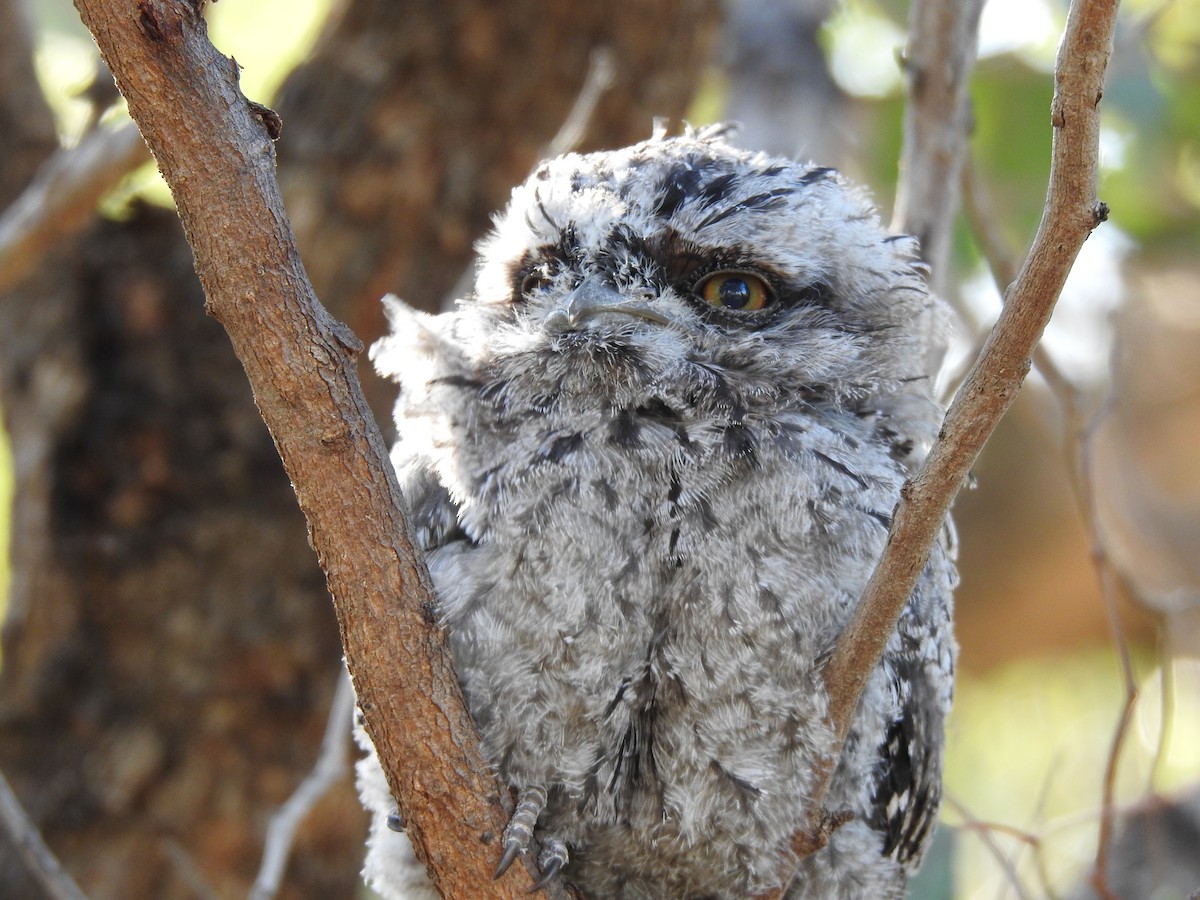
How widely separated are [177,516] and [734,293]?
2.38 meters

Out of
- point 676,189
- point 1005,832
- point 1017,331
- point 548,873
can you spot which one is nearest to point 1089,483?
point 1005,832

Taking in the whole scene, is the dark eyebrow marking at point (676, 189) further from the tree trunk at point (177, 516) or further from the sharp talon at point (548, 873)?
the tree trunk at point (177, 516)

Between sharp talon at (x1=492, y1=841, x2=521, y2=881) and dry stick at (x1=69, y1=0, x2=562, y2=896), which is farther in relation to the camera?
sharp talon at (x1=492, y1=841, x2=521, y2=881)

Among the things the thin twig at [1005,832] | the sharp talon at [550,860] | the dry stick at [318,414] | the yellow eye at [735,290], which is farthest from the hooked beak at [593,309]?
the thin twig at [1005,832]

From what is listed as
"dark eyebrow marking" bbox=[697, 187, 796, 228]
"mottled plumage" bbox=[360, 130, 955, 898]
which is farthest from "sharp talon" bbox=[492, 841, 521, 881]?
"dark eyebrow marking" bbox=[697, 187, 796, 228]

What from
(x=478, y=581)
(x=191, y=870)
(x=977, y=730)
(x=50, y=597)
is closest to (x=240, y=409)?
(x=50, y=597)

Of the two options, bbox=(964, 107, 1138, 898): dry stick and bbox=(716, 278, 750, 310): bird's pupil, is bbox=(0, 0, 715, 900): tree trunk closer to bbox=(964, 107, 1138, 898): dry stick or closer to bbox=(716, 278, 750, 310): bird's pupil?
bbox=(964, 107, 1138, 898): dry stick

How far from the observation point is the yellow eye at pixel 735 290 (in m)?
2.57

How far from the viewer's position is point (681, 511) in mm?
2273

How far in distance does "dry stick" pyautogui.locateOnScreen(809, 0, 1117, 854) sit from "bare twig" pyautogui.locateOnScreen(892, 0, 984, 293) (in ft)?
5.43

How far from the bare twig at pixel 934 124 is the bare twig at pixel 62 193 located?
2.06m

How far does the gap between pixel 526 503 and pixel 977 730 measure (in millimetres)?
4812

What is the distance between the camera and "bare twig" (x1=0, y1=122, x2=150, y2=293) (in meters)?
3.43

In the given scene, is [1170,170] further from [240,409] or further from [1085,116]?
[1085,116]
